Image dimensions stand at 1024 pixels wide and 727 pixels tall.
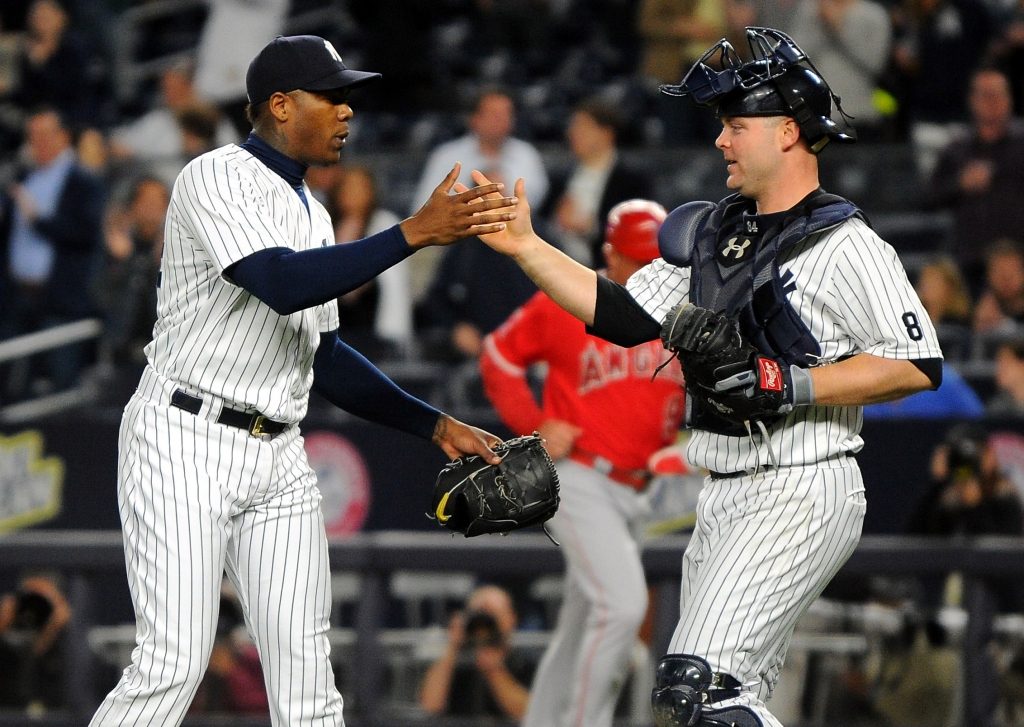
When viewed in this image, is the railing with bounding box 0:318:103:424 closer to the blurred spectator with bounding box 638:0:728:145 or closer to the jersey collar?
the blurred spectator with bounding box 638:0:728:145

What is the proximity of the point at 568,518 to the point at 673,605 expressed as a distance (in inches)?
26.6

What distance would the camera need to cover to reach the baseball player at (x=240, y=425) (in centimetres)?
355

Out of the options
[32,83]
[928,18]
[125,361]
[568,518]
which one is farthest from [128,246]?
[928,18]

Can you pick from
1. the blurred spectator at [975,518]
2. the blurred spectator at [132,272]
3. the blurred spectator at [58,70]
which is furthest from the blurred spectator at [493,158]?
the blurred spectator at [58,70]

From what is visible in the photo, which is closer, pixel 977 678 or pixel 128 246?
pixel 977 678

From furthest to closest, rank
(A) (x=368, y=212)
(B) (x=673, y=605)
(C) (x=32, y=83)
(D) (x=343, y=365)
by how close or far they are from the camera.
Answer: (C) (x=32, y=83)
(A) (x=368, y=212)
(B) (x=673, y=605)
(D) (x=343, y=365)

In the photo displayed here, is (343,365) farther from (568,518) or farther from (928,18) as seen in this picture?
(928,18)

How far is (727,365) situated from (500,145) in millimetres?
5062

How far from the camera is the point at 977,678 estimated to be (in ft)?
18.5

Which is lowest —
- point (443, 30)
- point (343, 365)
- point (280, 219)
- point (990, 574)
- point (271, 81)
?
point (990, 574)

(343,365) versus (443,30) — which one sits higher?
(443,30)

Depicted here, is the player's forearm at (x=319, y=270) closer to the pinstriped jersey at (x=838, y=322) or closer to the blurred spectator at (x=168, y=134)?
the pinstriped jersey at (x=838, y=322)

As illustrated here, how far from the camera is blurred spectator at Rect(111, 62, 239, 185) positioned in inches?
361

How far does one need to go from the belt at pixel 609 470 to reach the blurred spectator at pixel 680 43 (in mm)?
4009
